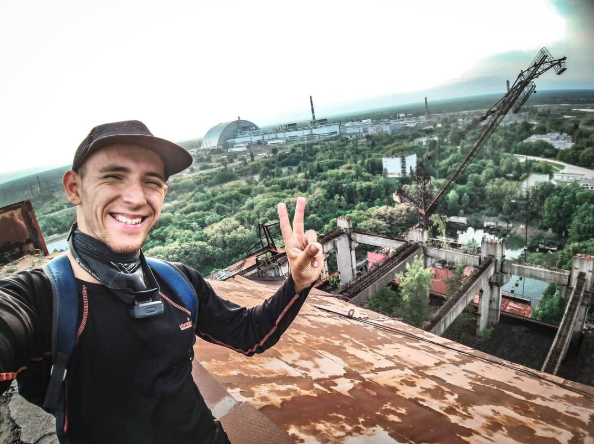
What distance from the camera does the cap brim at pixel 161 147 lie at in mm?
1340

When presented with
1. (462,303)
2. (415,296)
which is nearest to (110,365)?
(462,303)

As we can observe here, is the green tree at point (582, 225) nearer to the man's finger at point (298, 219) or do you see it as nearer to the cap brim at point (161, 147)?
the man's finger at point (298, 219)

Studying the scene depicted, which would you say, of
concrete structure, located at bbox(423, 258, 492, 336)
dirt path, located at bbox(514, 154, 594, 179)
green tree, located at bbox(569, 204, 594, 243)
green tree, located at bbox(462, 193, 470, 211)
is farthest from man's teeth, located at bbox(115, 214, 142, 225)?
dirt path, located at bbox(514, 154, 594, 179)

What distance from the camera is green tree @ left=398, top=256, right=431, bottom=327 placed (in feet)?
40.7

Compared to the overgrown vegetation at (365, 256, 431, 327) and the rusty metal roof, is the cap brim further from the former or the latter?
the overgrown vegetation at (365, 256, 431, 327)

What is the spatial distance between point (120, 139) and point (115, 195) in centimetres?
24

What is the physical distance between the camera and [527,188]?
37.6 metres

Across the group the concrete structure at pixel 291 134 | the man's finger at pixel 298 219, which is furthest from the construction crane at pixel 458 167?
the concrete structure at pixel 291 134

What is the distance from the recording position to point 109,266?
4.43 ft

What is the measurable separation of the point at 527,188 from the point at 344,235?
31364mm

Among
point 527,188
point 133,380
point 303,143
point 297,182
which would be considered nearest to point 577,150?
point 527,188

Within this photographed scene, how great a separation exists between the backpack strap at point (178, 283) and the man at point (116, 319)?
35mm

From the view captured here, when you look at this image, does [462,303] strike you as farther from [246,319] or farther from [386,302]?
[246,319]

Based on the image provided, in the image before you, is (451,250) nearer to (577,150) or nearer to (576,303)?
(576,303)
